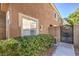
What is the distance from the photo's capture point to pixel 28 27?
5023 millimetres

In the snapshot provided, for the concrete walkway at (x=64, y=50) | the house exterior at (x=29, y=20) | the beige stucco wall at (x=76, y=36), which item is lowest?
the concrete walkway at (x=64, y=50)

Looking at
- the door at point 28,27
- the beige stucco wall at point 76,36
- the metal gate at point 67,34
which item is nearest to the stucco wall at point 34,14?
the door at point 28,27

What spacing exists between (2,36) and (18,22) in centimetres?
50

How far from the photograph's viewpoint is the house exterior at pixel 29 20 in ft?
16.3

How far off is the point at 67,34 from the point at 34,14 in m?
0.95

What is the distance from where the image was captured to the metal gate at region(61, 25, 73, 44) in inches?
200

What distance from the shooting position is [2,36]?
4957 millimetres

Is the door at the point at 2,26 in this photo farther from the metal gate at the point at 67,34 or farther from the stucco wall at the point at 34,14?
the metal gate at the point at 67,34

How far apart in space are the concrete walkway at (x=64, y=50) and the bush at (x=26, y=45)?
23 centimetres

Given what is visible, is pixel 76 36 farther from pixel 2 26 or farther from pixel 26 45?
pixel 2 26

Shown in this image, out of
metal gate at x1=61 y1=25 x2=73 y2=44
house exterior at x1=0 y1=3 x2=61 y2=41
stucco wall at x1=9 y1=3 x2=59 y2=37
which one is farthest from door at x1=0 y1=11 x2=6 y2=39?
metal gate at x1=61 y1=25 x2=73 y2=44

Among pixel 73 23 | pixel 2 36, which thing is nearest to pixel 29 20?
pixel 2 36

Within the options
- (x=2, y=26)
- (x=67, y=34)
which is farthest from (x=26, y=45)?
(x=67, y=34)

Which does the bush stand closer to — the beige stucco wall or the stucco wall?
the stucco wall
